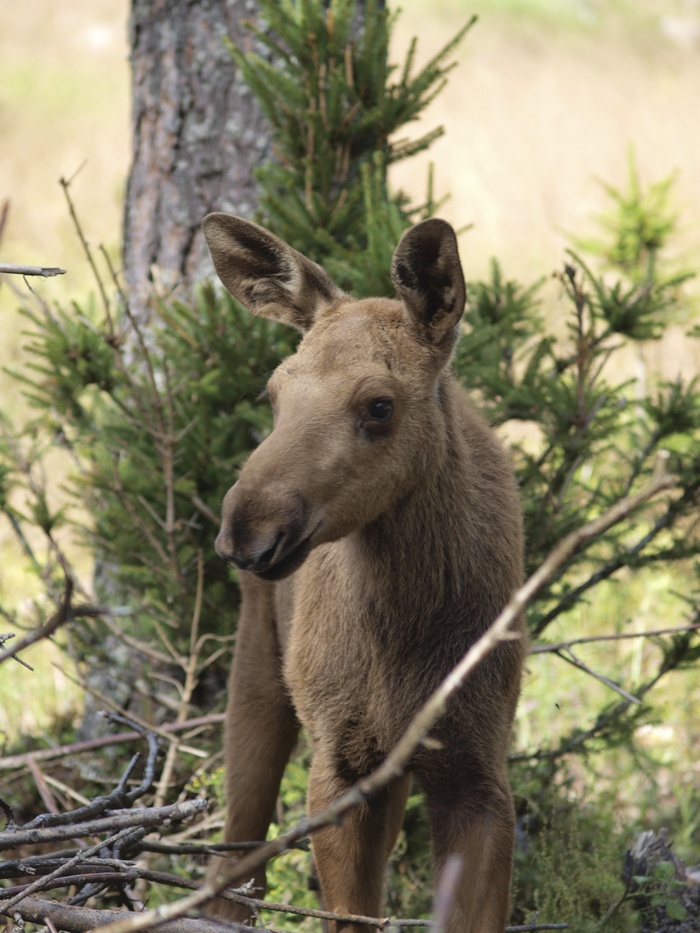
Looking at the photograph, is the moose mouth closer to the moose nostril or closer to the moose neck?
the moose nostril

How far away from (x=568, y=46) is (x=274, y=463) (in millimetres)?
20854

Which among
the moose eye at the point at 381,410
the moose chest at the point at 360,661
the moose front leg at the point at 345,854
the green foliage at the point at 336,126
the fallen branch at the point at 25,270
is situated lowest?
the moose front leg at the point at 345,854

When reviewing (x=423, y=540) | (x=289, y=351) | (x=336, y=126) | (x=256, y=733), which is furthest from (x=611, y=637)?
(x=336, y=126)

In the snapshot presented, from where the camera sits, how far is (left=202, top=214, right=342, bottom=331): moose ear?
11.9ft

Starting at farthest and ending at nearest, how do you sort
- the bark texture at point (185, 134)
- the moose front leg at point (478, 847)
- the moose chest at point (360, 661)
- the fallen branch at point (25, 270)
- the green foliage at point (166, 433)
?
the bark texture at point (185, 134) → the green foliage at point (166, 433) → the moose chest at point (360, 661) → the moose front leg at point (478, 847) → the fallen branch at point (25, 270)

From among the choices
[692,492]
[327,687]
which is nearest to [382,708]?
[327,687]

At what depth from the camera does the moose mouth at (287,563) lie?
108 inches

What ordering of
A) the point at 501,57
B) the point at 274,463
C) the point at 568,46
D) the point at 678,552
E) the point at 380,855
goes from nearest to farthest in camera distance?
the point at 274,463, the point at 380,855, the point at 678,552, the point at 501,57, the point at 568,46

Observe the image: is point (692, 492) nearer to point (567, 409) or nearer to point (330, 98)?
point (567, 409)

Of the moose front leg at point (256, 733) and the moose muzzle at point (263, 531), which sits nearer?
the moose muzzle at point (263, 531)

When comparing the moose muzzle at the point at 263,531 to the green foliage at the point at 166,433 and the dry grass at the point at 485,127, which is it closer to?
the green foliage at the point at 166,433

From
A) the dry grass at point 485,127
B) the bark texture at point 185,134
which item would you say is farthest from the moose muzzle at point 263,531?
the dry grass at point 485,127

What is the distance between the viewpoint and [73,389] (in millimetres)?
5172

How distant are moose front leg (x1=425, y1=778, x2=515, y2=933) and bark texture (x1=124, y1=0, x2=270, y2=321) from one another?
10.1ft
